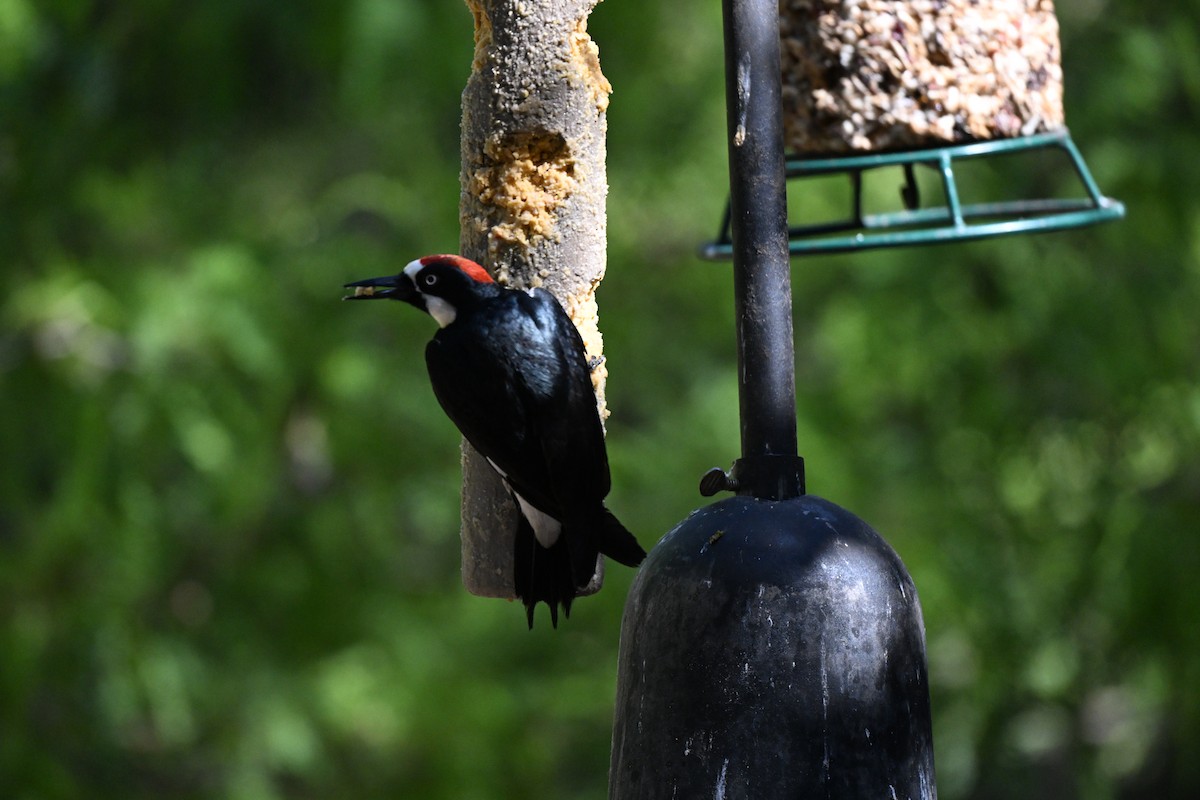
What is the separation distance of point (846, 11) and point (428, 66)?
2496 millimetres

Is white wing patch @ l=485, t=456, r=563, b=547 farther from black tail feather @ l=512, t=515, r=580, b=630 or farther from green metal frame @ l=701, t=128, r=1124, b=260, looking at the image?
green metal frame @ l=701, t=128, r=1124, b=260

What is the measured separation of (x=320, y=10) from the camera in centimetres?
503

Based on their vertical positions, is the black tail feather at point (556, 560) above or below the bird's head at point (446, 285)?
below

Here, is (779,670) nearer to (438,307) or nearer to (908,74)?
(438,307)

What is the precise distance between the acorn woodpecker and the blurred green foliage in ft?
9.79

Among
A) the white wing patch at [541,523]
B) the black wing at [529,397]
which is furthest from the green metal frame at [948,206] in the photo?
the white wing patch at [541,523]

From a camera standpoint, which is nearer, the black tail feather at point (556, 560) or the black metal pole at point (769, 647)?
the black metal pole at point (769, 647)

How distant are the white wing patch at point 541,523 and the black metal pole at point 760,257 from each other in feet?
1.45

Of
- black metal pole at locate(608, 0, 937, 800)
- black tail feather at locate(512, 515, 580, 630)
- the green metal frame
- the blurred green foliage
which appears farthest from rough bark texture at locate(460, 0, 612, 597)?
the blurred green foliage

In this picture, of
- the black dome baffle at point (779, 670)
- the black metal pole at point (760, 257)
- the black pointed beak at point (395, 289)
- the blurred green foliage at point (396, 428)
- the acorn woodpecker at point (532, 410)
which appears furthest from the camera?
the blurred green foliage at point (396, 428)

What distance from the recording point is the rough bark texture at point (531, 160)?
2117mm

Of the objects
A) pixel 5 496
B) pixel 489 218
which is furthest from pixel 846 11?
pixel 5 496

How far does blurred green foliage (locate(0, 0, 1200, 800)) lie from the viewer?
17.1ft

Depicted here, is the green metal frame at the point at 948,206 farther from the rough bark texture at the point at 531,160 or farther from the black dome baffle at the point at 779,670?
the black dome baffle at the point at 779,670
